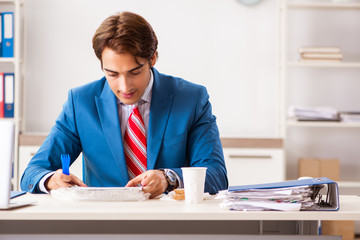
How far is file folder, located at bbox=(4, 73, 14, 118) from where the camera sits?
11.6 feet

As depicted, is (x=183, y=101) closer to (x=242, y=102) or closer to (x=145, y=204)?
(x=145, y=204)

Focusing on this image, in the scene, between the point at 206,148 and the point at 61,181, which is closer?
the point at 61,181

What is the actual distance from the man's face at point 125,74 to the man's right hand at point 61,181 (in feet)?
1.23

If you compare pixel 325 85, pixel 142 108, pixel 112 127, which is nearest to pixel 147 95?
pixel 142 108

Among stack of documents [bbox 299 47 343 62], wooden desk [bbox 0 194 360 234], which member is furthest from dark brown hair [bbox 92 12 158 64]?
stack of documents [bbox 299 47 343 62]

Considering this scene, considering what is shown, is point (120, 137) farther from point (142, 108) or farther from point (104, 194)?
point (104, 194)

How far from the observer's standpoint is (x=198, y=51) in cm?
392

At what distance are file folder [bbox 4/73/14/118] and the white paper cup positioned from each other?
2408 millimetres

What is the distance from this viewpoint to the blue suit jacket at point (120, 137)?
1902 millimetres

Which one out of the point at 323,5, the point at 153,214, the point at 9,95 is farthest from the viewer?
the point at 323,5

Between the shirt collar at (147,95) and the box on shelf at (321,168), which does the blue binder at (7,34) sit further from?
the box on shelf at (321,168)

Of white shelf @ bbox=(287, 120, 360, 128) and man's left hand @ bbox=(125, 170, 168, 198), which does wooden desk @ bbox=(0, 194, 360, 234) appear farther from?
white shelf @ bbox=(287, 120, 360, 128)

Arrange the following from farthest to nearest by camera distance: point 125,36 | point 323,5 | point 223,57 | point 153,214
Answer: point 223,57 < point 323,5 < point 125,36 < point 153,214

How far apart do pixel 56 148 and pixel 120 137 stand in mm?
252
